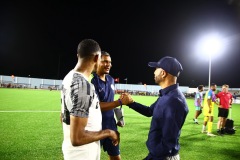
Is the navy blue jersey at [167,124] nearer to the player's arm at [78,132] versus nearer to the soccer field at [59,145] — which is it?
the player's arm at [78,132]

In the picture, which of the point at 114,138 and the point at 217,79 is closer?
the point at 114,138

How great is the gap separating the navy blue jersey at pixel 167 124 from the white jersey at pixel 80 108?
749mm

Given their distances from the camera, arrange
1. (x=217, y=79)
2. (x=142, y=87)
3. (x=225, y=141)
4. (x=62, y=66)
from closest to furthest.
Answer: (x=225, y=141), (x=142, y=87), (x=217, y=79), (x=62, y=66)

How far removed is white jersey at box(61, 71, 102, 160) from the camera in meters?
2.26

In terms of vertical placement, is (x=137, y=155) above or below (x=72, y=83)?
below

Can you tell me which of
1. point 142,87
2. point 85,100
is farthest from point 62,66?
point 85,100

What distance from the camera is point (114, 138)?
2588mm

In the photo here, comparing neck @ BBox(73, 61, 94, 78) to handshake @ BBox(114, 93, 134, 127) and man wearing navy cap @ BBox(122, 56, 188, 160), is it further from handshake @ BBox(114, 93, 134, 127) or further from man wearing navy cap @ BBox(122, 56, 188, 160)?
handshake @ BBox(114, 93, 134, 127)

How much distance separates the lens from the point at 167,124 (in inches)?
103

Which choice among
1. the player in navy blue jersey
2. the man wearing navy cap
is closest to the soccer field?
the player in navy blue jersey

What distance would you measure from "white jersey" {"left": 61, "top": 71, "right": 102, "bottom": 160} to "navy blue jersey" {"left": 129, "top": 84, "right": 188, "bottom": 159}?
2.46 feet

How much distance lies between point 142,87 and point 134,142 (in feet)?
249

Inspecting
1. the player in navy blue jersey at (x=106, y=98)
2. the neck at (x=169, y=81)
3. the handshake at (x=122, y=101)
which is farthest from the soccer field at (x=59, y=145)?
the neck at (x=169, y=81)

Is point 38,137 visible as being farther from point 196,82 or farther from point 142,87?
point 196,82
